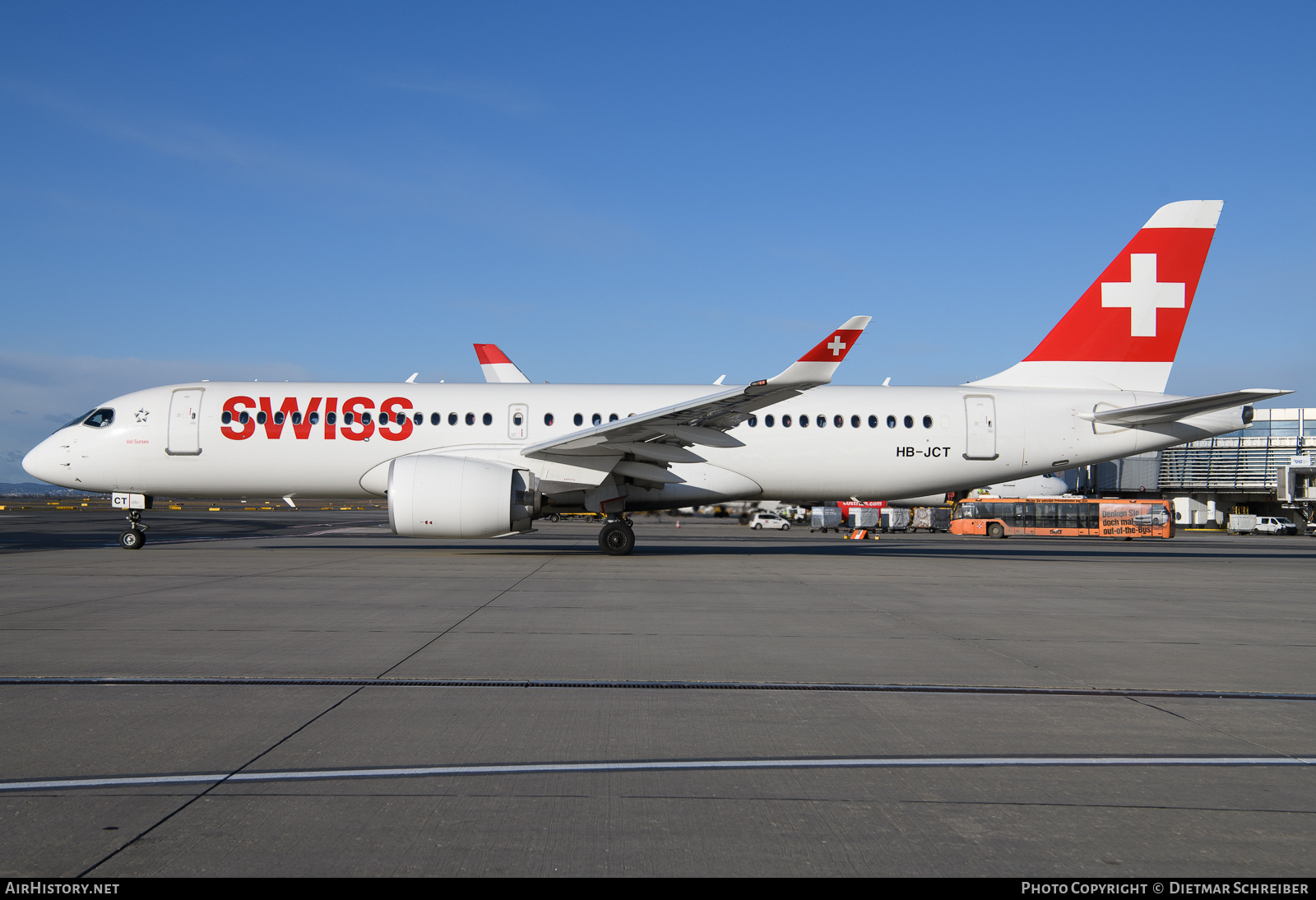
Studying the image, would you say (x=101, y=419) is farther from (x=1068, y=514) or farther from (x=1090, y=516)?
(x=1090, y=516)

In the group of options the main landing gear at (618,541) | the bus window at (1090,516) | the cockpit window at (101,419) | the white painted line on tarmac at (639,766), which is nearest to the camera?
the white painted line on tarmac at (639,766)

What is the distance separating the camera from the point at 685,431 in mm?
16453

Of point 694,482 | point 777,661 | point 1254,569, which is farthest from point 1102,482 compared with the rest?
point 777,661

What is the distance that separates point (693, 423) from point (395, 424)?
6.36m

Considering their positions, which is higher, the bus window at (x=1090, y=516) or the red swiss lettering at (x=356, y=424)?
the red swiss lettering at (x=356, y=424)

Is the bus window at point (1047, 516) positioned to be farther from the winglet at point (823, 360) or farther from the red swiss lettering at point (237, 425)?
A: the red swiss lettering at point (237, 425)

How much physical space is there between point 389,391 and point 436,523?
407 cm

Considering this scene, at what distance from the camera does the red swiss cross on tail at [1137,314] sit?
62.0ft

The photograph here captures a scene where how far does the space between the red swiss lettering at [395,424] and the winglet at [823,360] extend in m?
7.84

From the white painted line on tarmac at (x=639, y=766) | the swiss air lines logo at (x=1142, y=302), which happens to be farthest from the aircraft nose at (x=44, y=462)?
the swiss air lines logo at (x=1142, y=302)

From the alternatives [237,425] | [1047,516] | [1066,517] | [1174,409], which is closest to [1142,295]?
[1174,409]

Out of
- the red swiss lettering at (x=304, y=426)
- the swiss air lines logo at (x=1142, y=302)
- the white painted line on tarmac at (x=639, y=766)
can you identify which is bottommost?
the white painted line on tarmac at (x=639, y=766)
